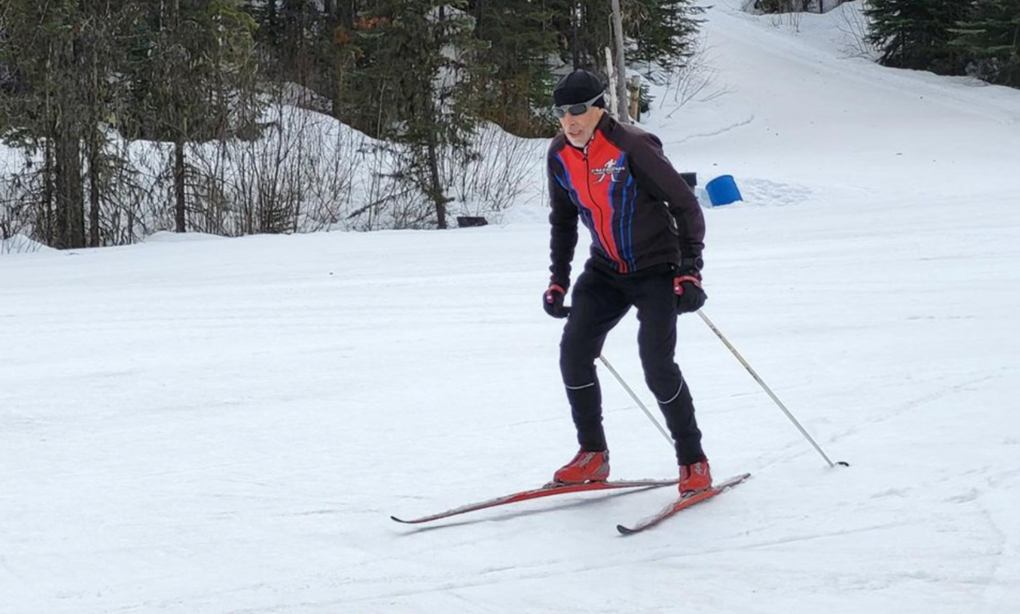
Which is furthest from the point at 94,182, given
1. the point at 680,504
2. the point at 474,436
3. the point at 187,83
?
the point at 680,504

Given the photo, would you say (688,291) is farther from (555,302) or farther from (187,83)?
(187,83)

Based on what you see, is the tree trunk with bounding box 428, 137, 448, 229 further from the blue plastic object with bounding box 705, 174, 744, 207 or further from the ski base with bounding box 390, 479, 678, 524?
the ski base with bounding box 390, 479, 678, 524

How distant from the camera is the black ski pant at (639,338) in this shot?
431cm

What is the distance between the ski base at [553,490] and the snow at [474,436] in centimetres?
5

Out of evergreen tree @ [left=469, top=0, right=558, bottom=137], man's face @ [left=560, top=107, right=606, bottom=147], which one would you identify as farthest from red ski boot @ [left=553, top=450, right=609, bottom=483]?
evergreen tree @ [left=469, top=0, right=558, bottom=137]

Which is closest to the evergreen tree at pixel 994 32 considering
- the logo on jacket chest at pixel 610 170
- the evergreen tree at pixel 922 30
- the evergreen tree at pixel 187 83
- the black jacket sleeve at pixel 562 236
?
the evergreen tree at pixel 922 30

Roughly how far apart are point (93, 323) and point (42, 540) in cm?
491

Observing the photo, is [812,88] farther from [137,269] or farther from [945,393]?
[945,393]

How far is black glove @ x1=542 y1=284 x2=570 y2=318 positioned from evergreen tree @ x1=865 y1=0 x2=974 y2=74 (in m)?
29.2

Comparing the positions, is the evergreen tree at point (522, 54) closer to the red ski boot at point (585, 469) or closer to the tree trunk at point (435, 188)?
the tree trunk at point (435, 188)

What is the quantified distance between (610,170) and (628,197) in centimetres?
11

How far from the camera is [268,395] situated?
6785 mm

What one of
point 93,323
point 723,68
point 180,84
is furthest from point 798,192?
point 723,68

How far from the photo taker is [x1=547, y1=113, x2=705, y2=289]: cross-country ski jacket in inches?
166
